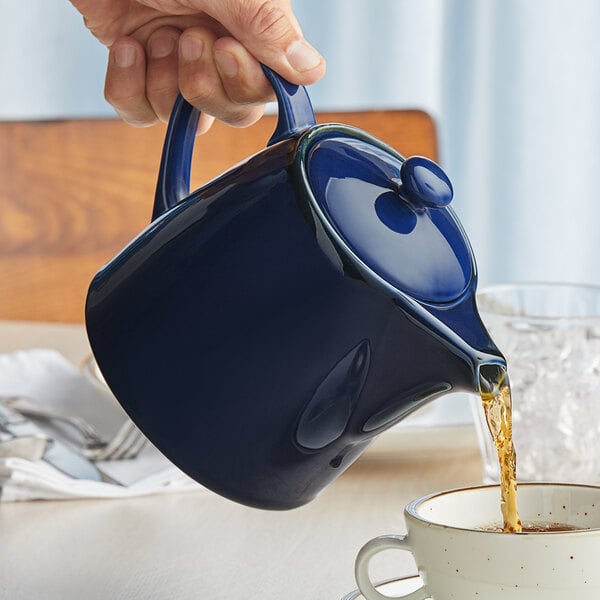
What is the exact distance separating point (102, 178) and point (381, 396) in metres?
1.15

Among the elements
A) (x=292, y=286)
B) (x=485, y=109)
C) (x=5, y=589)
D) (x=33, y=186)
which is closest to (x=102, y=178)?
(x=33, y=186)

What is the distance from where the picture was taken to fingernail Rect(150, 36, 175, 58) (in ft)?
2.21

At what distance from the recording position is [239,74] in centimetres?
58

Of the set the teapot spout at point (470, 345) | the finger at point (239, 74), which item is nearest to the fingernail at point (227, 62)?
the finger at point (239, 74)

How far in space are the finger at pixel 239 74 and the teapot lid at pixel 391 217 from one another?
4.7 inches

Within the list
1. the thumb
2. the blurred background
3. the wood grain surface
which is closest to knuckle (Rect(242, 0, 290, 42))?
the thumb

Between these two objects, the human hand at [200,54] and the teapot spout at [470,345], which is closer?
the teapot spout at [470,345]

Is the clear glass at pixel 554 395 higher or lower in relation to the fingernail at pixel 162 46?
lower

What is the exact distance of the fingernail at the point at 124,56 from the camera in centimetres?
68

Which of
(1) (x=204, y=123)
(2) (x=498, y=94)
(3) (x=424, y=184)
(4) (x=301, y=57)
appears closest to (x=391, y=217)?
(3) (x=424, y=184)

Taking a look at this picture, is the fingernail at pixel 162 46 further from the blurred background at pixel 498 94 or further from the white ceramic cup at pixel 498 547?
the blurred background at pixel 498 94

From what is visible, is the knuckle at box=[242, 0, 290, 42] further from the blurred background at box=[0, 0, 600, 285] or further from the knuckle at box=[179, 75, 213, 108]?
the blurred background at box=[0, 0, 600, 285]

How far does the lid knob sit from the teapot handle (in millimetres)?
74

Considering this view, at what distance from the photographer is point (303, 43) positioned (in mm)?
550
